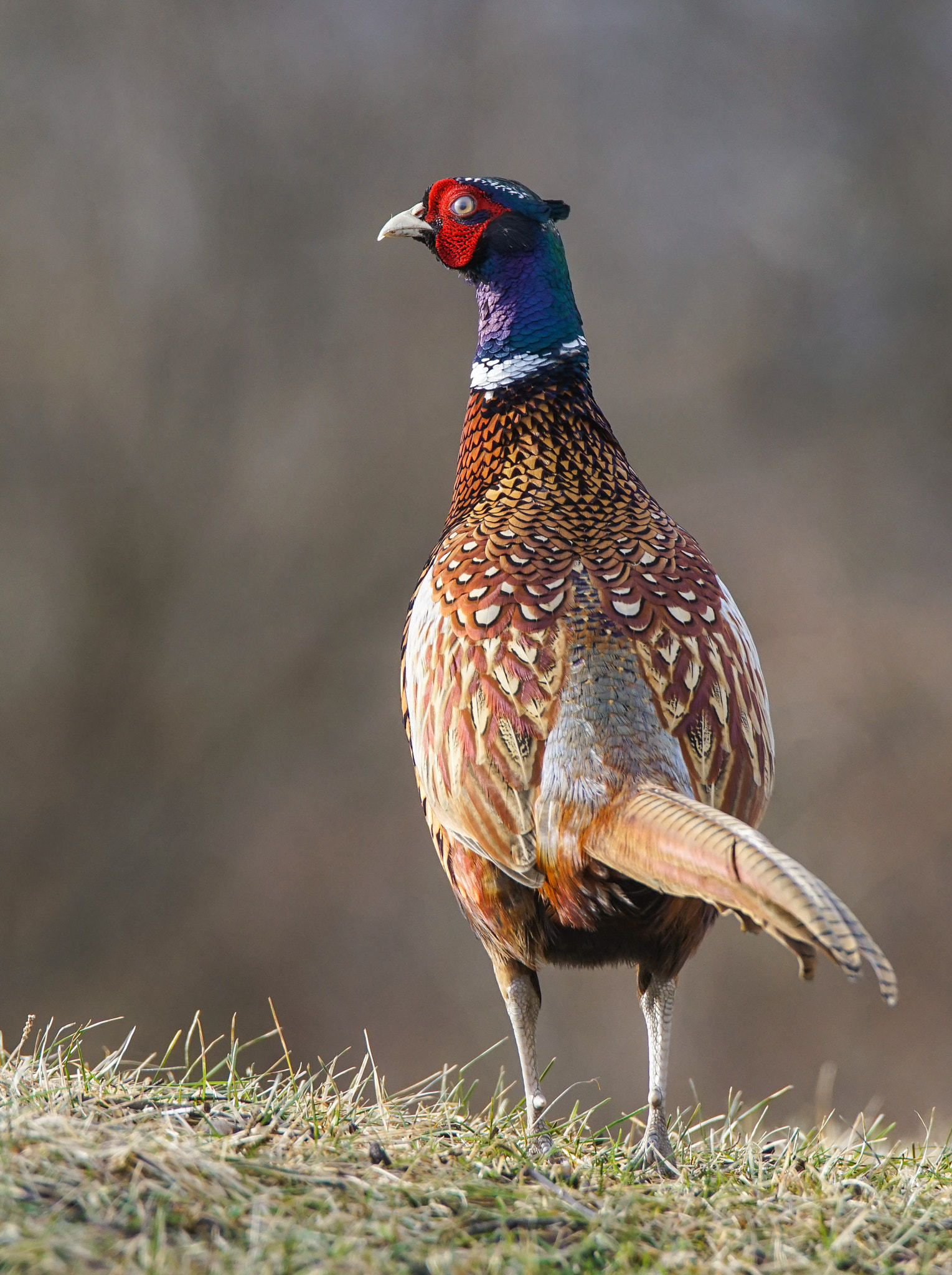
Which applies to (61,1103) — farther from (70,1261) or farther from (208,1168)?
(70,1261)

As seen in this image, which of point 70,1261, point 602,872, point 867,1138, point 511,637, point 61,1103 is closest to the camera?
point 70,1261

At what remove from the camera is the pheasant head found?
3061mm

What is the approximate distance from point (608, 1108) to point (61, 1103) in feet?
17.0

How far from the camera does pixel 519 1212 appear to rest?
Result: 1.78 metres

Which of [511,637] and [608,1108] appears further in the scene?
[608,1108]

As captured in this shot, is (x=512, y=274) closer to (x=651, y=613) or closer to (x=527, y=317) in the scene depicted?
(x=527, y=317)

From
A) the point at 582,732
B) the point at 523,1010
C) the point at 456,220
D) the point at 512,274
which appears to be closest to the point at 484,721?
the point at 582,732

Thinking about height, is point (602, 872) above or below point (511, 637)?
below

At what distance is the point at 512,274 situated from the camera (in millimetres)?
3109

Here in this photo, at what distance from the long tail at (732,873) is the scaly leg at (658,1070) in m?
0.53

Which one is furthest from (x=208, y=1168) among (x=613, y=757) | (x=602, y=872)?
(x=613, y=757)

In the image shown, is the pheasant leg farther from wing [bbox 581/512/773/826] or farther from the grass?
wing [bbox 581/512/773/826]

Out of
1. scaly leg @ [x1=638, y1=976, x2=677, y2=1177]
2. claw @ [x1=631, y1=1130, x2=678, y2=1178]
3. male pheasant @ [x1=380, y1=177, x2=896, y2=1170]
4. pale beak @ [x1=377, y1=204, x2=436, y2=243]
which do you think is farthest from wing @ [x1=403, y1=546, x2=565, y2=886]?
pale beak @ [x1=377, y1=204, x2=436, y2=243]

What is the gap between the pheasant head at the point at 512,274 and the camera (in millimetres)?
3061
